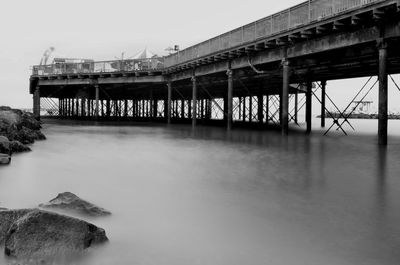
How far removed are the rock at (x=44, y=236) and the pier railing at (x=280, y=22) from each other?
1579cm

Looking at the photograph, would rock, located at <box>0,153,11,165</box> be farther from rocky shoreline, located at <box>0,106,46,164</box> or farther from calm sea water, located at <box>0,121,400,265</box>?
calm sea water, located at <box>0,121,400,265</box>

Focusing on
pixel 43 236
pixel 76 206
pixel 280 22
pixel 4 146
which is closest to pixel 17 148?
pixel 4 146

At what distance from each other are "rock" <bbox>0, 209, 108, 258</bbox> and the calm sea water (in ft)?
0.77

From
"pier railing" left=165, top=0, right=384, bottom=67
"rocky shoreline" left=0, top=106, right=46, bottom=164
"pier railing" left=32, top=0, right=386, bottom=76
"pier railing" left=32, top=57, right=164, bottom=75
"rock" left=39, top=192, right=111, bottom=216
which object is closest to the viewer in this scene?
"rock" left=39, top=192, right=111, bottom=216

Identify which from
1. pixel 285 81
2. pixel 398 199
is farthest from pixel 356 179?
pixel 285 81

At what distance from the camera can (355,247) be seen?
506cm

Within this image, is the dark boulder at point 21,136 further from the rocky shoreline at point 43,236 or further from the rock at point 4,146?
the rocky shoreline at point 43,236

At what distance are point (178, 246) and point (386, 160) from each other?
10880 mm

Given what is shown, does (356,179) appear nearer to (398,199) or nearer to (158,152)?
(398,199)

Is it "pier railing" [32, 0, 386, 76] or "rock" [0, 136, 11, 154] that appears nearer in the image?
"rock" [0, 136, 11, 154]

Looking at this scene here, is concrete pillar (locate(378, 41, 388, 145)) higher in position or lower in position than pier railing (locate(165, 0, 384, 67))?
lower

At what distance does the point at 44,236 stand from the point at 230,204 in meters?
3.52

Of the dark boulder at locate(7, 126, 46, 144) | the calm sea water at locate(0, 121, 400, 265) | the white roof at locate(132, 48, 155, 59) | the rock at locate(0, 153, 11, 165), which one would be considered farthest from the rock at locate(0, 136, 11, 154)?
the white roof at locate(132, 48, 155, 59)

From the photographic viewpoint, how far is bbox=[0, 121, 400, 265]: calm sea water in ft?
16.3
